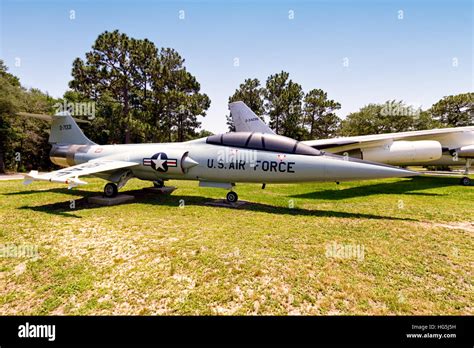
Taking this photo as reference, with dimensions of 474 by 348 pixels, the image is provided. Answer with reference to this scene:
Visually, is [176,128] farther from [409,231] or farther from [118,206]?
[409,231]

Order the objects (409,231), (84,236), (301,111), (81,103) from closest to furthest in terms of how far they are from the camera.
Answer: (84,236) → (409,231) → (81,103) → (301,111)

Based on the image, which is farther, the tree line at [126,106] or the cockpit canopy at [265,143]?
the tree line at [126,106]

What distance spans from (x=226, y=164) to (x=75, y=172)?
5.95m

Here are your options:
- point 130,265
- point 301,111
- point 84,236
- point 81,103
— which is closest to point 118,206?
point 84,236

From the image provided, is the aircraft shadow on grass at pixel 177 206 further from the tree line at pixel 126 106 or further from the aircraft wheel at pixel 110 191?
the tree line at pixel 126 106

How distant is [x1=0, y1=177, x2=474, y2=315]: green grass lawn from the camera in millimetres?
3555

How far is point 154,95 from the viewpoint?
36.9 meters

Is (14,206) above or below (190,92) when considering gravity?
below

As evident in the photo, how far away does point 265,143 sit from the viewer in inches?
360

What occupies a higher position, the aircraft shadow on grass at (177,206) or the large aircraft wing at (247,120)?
the large aircraft wing at (247,120)

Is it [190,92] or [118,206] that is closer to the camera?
[118,206]

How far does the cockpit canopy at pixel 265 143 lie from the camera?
8781mm

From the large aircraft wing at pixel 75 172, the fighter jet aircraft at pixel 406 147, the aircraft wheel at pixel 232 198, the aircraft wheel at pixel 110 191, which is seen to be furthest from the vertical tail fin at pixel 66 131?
the fighter jet aircraft at pixel 406 147
